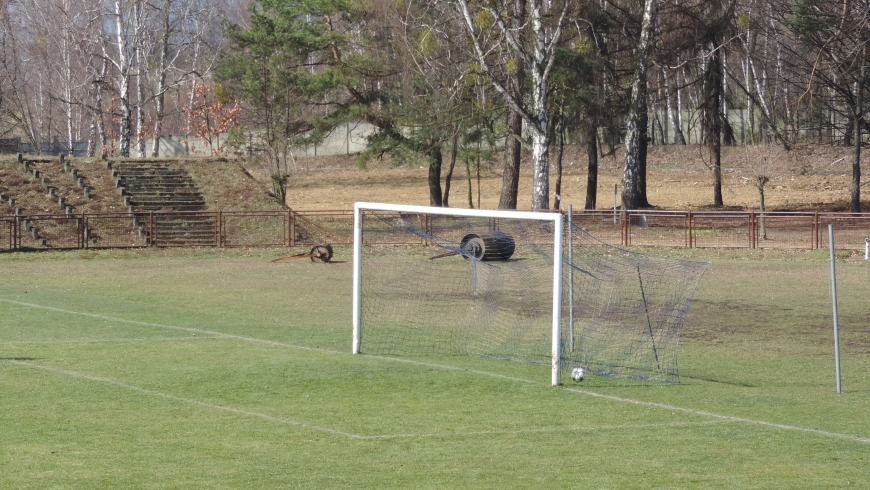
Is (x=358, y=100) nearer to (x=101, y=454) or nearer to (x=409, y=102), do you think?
(x=409, y=102)

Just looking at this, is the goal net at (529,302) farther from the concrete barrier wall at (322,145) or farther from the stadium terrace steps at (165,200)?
the concrete barrier wall at (322,145)

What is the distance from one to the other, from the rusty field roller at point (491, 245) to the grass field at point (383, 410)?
7637 mm

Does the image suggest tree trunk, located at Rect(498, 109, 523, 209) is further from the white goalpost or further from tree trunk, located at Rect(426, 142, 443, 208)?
the white goalpost

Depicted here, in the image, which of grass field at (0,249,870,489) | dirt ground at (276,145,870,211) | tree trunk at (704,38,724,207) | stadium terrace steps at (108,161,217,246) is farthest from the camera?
dirt ground at (276,145,870,211)

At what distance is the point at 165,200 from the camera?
1599 inches

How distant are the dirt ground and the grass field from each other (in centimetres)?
2983

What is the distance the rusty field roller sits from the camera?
89.2 ft

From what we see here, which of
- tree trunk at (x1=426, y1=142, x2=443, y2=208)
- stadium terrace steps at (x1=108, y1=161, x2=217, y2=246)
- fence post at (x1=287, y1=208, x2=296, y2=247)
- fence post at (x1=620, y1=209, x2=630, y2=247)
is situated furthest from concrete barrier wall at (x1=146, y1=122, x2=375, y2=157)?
fence post at (x1=620, y1=209, x2=630, y2=247)

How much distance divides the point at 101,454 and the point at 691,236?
27.6 m

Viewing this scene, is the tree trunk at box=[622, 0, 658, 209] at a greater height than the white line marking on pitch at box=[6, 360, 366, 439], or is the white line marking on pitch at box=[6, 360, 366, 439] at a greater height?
the tree trunk at box=[622, 0, 658, 209]

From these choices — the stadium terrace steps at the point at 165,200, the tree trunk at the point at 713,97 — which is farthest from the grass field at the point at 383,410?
the tree trunk at the point at 713,97

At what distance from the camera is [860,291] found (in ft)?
73.7

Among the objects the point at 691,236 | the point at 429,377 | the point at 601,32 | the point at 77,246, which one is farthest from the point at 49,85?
the point at 429,377

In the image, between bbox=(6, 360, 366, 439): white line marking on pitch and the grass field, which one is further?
bbox=(6, 360, 366, 439): white line marking on pitch
